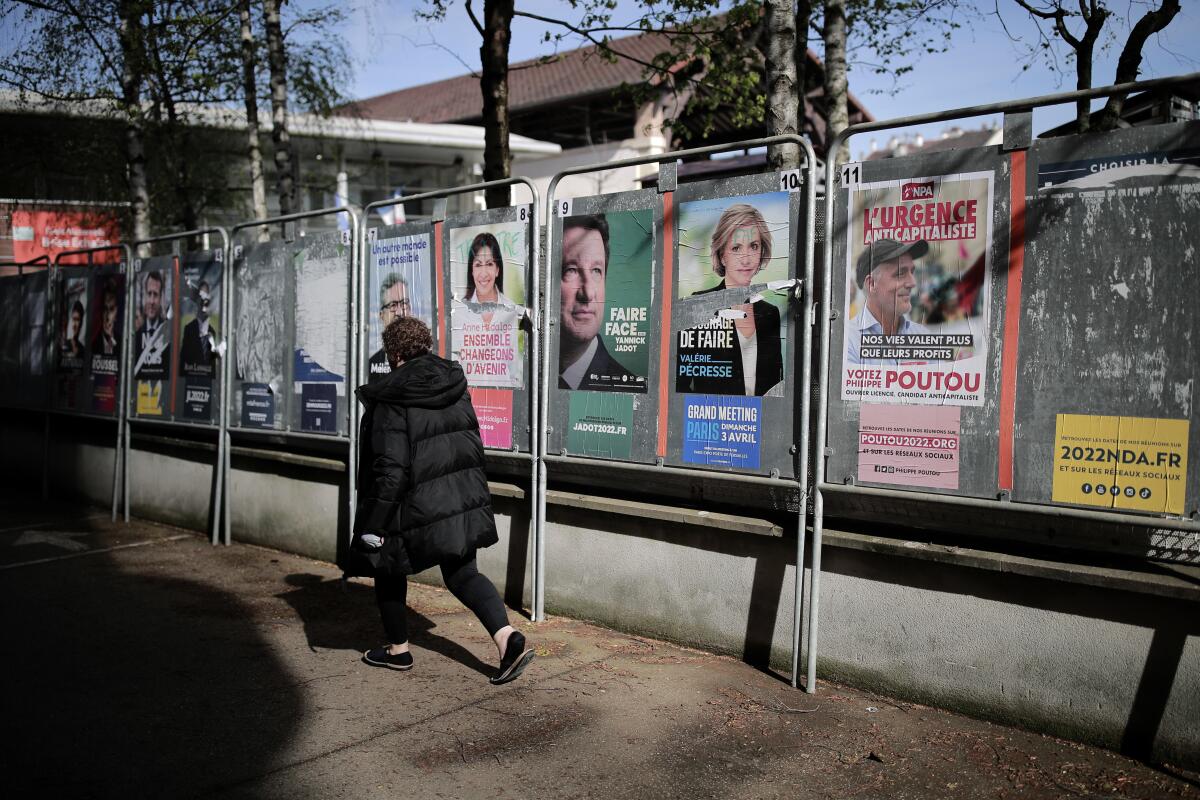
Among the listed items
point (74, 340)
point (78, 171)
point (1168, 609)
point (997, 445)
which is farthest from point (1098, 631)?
point (78, 171)

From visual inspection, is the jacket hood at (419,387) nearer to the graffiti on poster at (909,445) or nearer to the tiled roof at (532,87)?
the graffiti on poster at (909,445)

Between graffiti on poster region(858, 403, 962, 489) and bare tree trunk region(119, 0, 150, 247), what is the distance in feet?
39.2


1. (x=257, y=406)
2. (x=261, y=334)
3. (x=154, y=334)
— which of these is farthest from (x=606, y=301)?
(x=154, y=334)

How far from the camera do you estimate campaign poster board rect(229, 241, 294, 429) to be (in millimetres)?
8398

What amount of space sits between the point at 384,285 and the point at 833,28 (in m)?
4.64

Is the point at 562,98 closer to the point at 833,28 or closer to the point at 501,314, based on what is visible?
the point at 833,28

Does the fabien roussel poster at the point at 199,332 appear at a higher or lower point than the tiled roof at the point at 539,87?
lower

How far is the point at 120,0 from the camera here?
13914 mm

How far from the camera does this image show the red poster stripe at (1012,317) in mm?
4285

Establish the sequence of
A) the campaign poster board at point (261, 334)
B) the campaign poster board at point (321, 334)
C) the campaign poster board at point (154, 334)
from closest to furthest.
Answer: the campaign poster board at point (321, 334), the campaign poster board at point (261, 334), the campaign poster board at point (154, 334)

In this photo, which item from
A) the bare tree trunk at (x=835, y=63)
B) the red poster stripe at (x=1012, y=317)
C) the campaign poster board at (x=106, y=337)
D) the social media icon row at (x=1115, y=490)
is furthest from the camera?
the campaign poster board at (x=106, y=337)

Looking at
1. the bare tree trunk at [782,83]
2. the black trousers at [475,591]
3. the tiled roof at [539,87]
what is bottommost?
the black trousers at [475,591]

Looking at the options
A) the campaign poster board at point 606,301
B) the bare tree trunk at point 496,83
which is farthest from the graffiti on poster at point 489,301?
the bare tree trunk at point 496,83

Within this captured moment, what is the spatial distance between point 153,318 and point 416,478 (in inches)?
237
